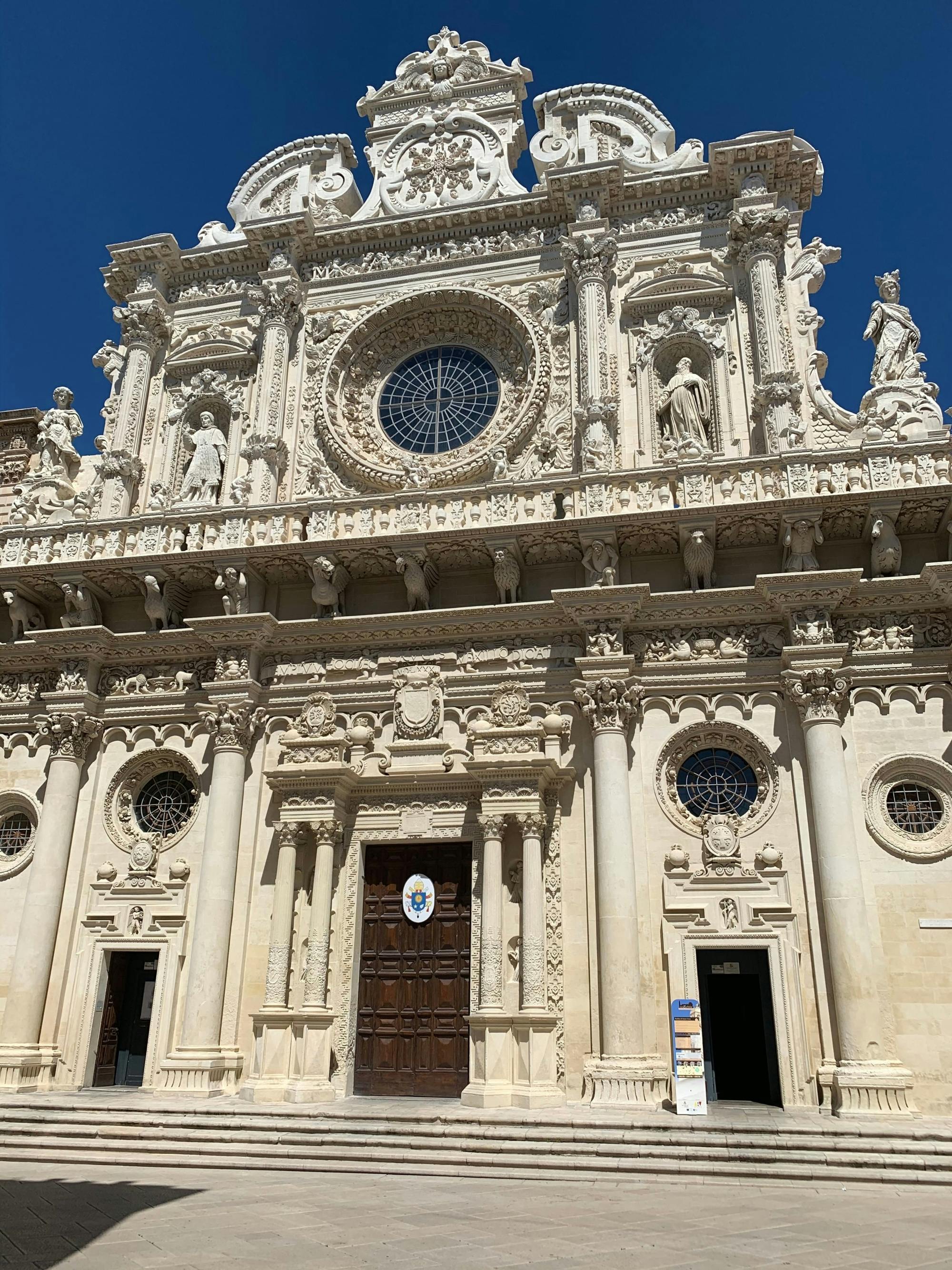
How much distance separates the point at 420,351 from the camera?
20.4 metres

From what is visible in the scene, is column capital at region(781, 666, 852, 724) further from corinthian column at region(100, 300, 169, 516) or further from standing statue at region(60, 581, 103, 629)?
corinthian column at region(100, 300, 169, 516)

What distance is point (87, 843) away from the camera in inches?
658

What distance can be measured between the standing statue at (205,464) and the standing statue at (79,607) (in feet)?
8.82

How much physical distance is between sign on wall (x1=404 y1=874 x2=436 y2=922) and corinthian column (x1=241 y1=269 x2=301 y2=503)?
7.52 meters

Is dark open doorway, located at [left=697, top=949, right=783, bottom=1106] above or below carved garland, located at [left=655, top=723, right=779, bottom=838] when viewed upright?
below

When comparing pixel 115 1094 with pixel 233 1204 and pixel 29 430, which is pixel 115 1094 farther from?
pixel 29 430

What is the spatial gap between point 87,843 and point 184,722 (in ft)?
Result: 8.36

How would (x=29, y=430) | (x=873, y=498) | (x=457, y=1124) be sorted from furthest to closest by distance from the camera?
(x=29, y=430)
(x=873, y=498)
(x=457, y=1124)

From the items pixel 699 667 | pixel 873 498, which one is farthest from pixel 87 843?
pixel 873 498

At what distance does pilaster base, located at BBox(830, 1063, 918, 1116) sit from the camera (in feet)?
40.3

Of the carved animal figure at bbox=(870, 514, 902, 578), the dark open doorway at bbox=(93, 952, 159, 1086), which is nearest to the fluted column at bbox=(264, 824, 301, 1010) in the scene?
the dark open doorway at bbox=(93, 952, 159, 1086)

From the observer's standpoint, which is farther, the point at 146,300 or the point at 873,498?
the point at 146,300

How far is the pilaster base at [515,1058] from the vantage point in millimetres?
13203

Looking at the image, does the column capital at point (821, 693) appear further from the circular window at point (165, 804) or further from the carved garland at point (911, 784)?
the circular window at point (165, 804)
